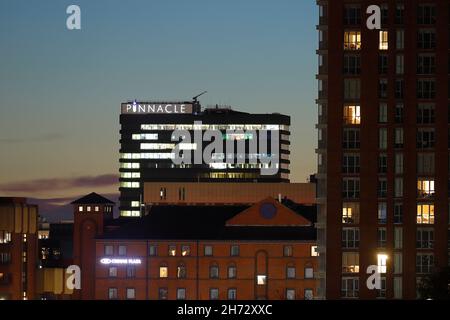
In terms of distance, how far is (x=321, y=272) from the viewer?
132875 mm

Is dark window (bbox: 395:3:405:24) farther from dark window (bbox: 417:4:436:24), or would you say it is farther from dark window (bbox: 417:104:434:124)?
dark window (bbox: 417:104:434:124)

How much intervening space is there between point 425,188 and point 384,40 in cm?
1529

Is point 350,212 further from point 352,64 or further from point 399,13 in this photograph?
point 399,13

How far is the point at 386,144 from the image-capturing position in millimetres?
131000

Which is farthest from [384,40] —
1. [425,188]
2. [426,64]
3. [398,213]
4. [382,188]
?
[398,213]

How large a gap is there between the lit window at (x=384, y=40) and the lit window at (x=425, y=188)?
1366 centimetres

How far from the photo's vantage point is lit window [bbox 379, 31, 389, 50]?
129 meters

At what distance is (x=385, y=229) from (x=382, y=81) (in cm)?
1455

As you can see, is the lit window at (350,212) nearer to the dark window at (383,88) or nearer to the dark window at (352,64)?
the dark window at (383,88)

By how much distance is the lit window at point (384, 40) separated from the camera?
424 ft

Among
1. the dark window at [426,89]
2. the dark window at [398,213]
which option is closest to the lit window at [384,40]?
the dark window at [426,89]

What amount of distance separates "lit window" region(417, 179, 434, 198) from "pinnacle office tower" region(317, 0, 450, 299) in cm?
10

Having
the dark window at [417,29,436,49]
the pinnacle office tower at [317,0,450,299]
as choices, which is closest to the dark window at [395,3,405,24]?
the pinnacle office tower at [317,0,450,299]
